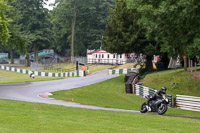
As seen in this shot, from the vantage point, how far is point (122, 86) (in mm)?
38125

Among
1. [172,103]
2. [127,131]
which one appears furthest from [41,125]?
[172,103]

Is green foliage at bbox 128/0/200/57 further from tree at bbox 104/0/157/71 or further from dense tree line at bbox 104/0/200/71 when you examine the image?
tree at bbox 104/0/157/71

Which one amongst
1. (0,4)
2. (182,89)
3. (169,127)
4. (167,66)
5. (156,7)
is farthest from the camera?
(167,66)

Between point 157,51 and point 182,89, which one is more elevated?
point 157,51

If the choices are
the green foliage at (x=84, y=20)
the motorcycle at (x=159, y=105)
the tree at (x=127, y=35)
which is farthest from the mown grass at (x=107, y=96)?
the green foliage at (x=84, y=20)

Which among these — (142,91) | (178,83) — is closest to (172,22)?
(178,83)

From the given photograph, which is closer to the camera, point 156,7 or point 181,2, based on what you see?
point 181,2

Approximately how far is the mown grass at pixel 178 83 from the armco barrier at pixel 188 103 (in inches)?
129

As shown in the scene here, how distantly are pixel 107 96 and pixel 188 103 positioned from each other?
29.1ft

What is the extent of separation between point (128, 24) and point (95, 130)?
30707 mm

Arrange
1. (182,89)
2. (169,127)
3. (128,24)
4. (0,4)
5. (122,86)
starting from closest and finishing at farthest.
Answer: (169,127), (182,89), (0,4), (122,86), (128,24)

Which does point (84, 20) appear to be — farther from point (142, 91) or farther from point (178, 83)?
point (178, 83)

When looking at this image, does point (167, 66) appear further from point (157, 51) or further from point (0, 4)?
point (0, 4)

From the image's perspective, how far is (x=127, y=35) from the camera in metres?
39.9
